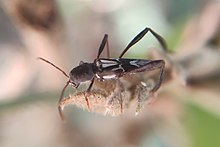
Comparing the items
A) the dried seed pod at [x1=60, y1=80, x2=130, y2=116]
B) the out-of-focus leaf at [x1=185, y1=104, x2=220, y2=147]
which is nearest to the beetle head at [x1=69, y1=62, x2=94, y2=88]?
the dried seed pod at [x1=60, y1=80, x2=130, y2=116]

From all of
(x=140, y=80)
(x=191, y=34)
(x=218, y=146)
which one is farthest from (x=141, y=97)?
(x=218, y=146)

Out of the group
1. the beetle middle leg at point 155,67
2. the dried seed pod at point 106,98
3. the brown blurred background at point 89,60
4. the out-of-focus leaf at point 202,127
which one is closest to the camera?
the dried seed pod at point 106,98

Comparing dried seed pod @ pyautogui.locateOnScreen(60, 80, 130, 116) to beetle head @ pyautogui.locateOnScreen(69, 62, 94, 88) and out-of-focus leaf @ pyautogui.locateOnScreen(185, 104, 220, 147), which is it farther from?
out-of-focus leaf @ pyautogui.locateOnScreen(185, 104, 220, 147)

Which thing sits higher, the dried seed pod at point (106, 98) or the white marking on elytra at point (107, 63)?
the white marking on elytra at point (107, 63)

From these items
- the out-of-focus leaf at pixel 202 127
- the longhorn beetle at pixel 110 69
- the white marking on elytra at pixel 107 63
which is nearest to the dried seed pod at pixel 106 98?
the longhorn beetle at pixel 110 69

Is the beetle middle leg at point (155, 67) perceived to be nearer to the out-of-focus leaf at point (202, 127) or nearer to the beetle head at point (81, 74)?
the beetle head at point (81, 74)

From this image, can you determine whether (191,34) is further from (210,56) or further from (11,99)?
(11,99)
